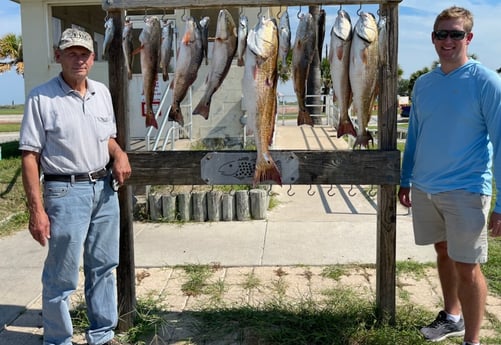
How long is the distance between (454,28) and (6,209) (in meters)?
6.76

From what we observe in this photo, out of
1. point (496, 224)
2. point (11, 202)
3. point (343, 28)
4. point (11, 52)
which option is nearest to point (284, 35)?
point (343, 28)

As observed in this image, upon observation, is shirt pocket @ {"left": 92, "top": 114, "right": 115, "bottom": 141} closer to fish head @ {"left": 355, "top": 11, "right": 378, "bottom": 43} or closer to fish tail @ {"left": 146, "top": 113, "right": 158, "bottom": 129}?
fish tail @ {"left": 146, "top": 113, "right": 158, "bottom": 129}

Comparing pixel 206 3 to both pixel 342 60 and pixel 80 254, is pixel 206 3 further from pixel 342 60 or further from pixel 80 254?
pixel 80 254

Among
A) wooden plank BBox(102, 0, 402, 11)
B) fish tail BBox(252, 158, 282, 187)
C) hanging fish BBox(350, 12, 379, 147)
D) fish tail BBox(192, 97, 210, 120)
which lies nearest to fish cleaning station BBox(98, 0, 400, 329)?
wooden plank BBox(102, 0, 402, 11)

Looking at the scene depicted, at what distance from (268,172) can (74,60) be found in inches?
56.0

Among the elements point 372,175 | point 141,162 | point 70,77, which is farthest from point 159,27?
point 372,175

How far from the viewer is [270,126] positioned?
3320mm

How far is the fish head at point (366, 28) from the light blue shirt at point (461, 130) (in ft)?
1.61

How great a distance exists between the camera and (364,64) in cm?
322

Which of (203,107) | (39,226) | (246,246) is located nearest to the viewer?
(39,226)

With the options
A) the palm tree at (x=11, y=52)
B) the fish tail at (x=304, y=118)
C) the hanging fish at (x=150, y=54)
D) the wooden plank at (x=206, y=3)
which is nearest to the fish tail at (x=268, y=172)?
the fish tail at (x=304, y=118)

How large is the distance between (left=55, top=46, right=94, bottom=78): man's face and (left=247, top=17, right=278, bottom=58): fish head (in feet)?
3.33

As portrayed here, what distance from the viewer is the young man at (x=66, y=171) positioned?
298 cm

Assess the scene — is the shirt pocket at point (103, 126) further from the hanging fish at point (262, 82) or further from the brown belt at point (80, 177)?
the hanging fish at point (262, 82)
